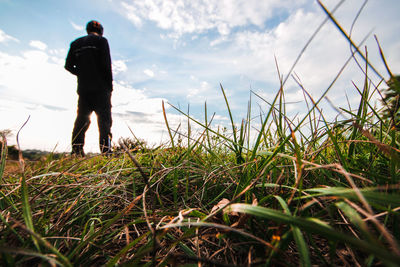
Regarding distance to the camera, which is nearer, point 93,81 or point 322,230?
point 322,230

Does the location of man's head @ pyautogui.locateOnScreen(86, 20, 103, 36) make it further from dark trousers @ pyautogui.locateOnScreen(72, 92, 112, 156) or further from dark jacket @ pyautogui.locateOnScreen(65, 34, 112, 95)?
dark trousers @ pyautogui.locateOnScreen(72, 92, 112, 156)

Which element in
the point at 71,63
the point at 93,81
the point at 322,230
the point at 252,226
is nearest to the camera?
the point at 322,230

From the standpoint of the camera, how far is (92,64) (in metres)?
3.84

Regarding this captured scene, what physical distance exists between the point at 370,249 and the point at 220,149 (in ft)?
4.13

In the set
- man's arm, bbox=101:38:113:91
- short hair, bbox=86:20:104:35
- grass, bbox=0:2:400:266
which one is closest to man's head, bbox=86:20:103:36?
short hair, bbox=86:20:104:35

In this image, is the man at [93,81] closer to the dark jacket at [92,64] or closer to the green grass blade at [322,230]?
the dark jacket at [92,64]

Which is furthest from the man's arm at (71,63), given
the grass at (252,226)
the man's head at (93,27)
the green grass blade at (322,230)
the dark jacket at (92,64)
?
the green grass blade at (322,230)

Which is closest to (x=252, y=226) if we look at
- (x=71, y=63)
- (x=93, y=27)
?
(x=71, y=63)

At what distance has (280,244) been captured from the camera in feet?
1.39

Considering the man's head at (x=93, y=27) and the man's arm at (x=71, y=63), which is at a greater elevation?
the man's head at (x=93, y=27)

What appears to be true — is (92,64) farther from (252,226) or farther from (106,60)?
(252,226)

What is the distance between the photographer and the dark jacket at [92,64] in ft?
12.4

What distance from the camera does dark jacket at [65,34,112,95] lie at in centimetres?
379

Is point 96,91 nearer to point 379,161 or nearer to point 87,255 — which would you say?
point 87,255
